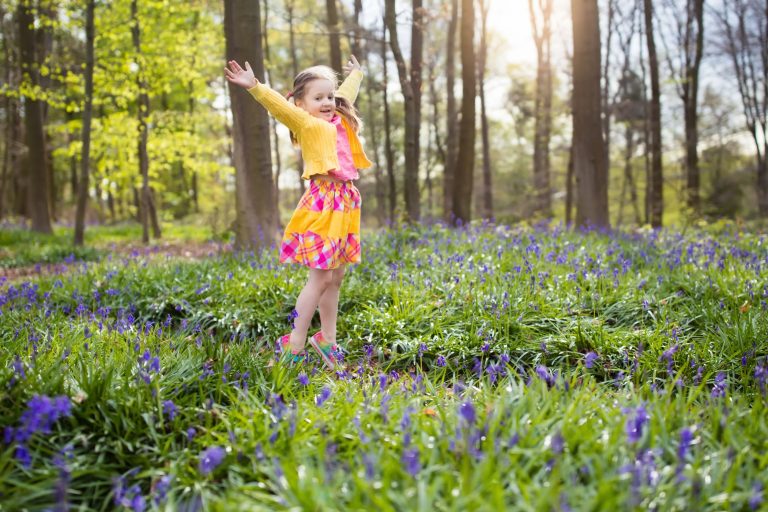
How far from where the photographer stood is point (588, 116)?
890cm

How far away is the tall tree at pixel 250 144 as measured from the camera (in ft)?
23.0

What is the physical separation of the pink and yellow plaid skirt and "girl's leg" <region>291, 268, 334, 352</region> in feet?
0.40

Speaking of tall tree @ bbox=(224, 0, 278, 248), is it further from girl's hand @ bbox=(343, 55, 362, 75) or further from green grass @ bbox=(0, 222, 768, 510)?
girl's hand @ bbox=(343, 55, 362, 75)

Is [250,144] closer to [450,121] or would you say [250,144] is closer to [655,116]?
[450,121]

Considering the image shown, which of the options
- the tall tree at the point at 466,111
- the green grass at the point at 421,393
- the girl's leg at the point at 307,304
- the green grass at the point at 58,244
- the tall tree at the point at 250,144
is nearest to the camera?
the green grass at the point at 421,393

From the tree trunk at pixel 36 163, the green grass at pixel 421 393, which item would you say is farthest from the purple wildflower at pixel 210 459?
the tree trunk at pixel 36 163

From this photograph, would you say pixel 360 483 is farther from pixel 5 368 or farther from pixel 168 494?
pixel 5 368

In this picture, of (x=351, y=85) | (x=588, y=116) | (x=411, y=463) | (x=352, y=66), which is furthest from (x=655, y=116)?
(x=411, y=463)

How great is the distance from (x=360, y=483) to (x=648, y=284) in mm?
4001

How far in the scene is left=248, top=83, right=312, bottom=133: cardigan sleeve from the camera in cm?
334

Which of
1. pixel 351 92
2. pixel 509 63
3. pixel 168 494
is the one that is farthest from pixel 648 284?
pixel 509 63

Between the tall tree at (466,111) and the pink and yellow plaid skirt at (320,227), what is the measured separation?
7.60 m

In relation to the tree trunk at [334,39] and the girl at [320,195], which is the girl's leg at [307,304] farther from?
the tree trunk at [334,39]

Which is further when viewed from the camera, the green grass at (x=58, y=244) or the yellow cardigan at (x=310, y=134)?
the green grass at (x=58, y=244)
